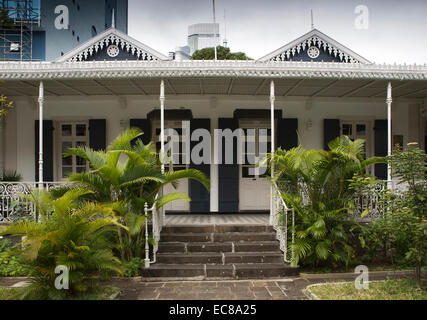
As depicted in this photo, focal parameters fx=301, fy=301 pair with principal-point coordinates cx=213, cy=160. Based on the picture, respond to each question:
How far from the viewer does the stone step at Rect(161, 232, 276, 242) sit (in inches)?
220

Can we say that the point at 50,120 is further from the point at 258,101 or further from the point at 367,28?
the point at 367,28

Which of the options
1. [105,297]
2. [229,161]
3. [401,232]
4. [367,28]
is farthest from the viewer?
[229,161]

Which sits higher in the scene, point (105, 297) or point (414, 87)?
point (414, 87)

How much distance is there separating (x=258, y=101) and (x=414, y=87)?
11.3 feet

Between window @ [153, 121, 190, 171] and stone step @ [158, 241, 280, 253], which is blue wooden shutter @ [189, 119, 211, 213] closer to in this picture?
window @ [153, 121, 190, 171]

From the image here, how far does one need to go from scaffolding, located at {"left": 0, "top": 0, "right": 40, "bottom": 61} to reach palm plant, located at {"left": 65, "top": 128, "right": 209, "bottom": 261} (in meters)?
12.4

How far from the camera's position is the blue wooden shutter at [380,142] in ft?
24.8

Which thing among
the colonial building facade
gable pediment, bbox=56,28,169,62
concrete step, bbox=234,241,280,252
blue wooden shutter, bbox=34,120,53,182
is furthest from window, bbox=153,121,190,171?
gable pediment, bbox=56,28,169,62

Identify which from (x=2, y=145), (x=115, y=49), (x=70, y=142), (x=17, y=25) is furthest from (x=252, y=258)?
(x=17, y=25)

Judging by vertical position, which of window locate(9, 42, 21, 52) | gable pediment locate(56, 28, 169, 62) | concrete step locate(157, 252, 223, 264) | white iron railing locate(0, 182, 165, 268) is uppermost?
window locate(9, 42, 21, 52)

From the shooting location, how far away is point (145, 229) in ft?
16.7

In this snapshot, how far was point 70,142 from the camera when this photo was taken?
7.77 metres

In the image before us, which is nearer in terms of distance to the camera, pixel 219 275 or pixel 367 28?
pixel 219 275

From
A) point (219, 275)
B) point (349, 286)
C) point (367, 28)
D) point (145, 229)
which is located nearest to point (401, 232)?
point (349, 286)
